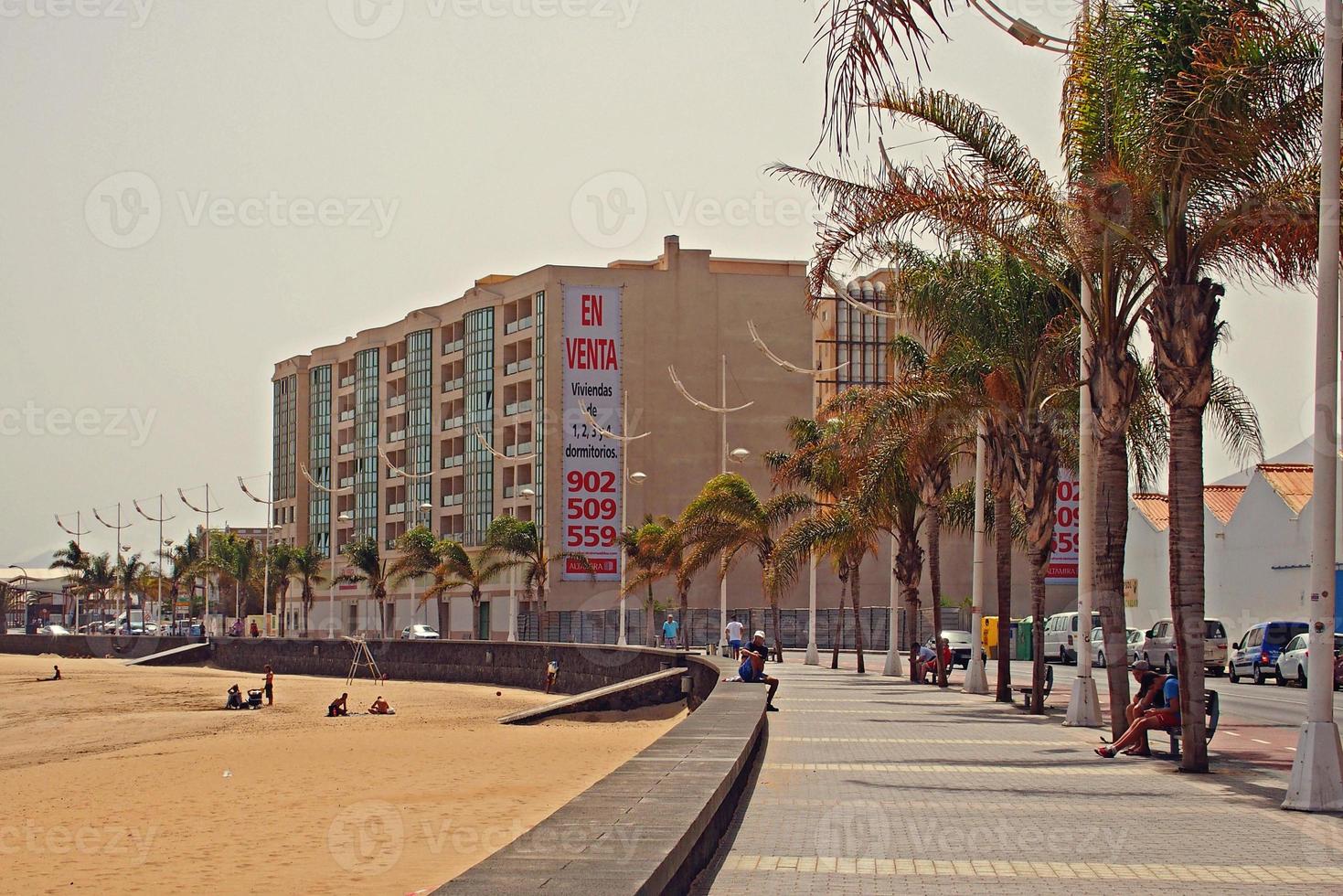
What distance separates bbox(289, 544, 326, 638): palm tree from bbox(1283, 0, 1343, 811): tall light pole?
324 ft

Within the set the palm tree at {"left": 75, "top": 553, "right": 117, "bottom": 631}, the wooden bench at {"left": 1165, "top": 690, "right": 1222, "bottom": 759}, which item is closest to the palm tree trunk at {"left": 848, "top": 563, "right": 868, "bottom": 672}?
the wooden bench at {"left": 1165, "top": 690, "right": 1222, "bottom": 759}

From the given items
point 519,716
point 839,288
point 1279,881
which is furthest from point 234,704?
point 1279,881

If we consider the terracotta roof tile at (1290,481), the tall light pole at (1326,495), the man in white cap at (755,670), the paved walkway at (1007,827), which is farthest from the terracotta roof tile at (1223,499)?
the tall light pole at (1326,495)

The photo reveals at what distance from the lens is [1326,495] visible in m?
13.0

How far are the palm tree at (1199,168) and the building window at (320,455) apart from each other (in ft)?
336

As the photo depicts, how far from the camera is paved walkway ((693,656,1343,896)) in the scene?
9422 millimetres

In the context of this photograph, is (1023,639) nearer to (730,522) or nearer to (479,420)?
(730,522)

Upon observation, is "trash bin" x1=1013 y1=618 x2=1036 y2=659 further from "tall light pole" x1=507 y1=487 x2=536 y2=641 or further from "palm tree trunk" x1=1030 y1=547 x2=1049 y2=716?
"palm tree trunk" x1=1030 y1=547 x2=1049 y2=716

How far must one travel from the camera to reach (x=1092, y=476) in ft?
75.6

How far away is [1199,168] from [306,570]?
97.0 m

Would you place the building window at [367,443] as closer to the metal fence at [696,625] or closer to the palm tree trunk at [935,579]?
the metal fence at [696,625]

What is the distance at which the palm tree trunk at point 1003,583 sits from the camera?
28812 mm

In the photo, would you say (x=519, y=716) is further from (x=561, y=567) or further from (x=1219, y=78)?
(x=561, y=567)

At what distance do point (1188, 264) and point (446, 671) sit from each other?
47.4 m
